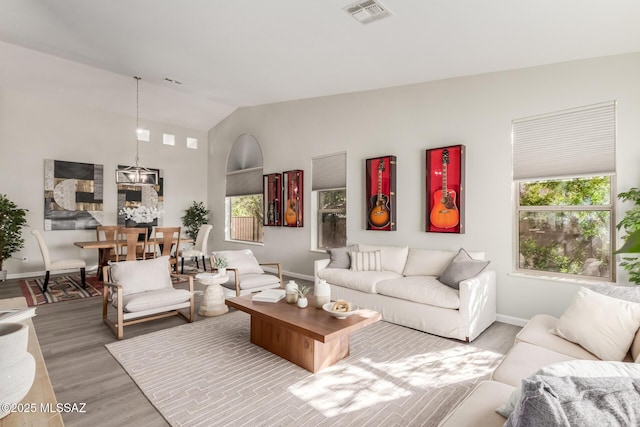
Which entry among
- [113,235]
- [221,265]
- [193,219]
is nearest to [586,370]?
[221,265]

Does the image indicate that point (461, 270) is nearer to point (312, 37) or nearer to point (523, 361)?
point (523, 361)

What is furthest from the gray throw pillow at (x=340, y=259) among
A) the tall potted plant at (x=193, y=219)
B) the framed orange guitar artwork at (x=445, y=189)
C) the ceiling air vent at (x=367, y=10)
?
the tall potted plant at (x=193, y=219)

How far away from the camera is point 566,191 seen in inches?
144

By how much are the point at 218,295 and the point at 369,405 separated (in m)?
2.53

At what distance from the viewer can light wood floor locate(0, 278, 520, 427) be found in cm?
215

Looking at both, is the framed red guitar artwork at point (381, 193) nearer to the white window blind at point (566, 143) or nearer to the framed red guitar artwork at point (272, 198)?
the white window blind at point (566, 143)

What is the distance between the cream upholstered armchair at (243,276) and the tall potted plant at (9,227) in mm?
3992

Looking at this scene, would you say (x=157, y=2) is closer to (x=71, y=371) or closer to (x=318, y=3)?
(x=318, y=3)

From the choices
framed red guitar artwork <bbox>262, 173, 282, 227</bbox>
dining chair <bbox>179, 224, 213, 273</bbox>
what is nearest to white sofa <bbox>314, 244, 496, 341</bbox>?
framed red guitar artwork <bbox>262, 173, 282, 227</bbox>

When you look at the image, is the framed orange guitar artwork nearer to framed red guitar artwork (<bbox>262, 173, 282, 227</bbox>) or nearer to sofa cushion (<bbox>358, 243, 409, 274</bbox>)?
sofa cushion (<bbox>358, 243, 409, 274</bbox>)

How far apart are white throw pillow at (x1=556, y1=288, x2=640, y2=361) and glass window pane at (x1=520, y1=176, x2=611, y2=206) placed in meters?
1.66

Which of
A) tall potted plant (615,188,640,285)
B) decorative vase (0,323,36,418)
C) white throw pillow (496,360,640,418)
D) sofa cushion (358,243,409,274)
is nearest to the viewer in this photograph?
decorative vase (0,323,36,418)

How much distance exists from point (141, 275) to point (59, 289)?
8.90ft

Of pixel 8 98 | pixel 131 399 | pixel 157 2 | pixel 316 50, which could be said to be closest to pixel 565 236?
pixel 316 50
